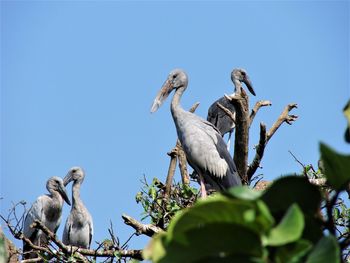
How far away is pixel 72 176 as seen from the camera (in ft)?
32.7

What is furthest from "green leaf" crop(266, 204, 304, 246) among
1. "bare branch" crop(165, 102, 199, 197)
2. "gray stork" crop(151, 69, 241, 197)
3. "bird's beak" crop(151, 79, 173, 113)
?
"bird's beak" crop(151, 79, 173, 113)

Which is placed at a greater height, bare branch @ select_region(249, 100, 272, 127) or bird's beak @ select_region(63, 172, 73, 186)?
bird's beak @ select_region(63, 172, 73, 186)

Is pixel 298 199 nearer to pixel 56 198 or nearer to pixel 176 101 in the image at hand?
pixel 176 101

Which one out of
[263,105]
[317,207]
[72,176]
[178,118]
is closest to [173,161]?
[178,118]

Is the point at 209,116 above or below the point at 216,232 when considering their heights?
above

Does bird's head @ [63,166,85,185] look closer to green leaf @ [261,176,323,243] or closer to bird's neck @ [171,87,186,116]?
bird's neck @ [171,87,186,116]

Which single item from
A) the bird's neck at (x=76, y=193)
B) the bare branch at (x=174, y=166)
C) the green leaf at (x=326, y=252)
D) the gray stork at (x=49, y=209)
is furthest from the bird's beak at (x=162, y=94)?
the green leaf at (x=326, y=252)

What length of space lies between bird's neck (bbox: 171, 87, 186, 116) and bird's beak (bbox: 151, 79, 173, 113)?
10 cm

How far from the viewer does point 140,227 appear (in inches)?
213

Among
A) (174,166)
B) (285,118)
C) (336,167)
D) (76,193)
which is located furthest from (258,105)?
(336,167)

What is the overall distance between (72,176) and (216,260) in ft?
29.9

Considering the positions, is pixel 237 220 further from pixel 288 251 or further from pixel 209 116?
pixel 209 116

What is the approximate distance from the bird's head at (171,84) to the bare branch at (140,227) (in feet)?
6.32

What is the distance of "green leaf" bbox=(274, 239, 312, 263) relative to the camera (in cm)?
93
